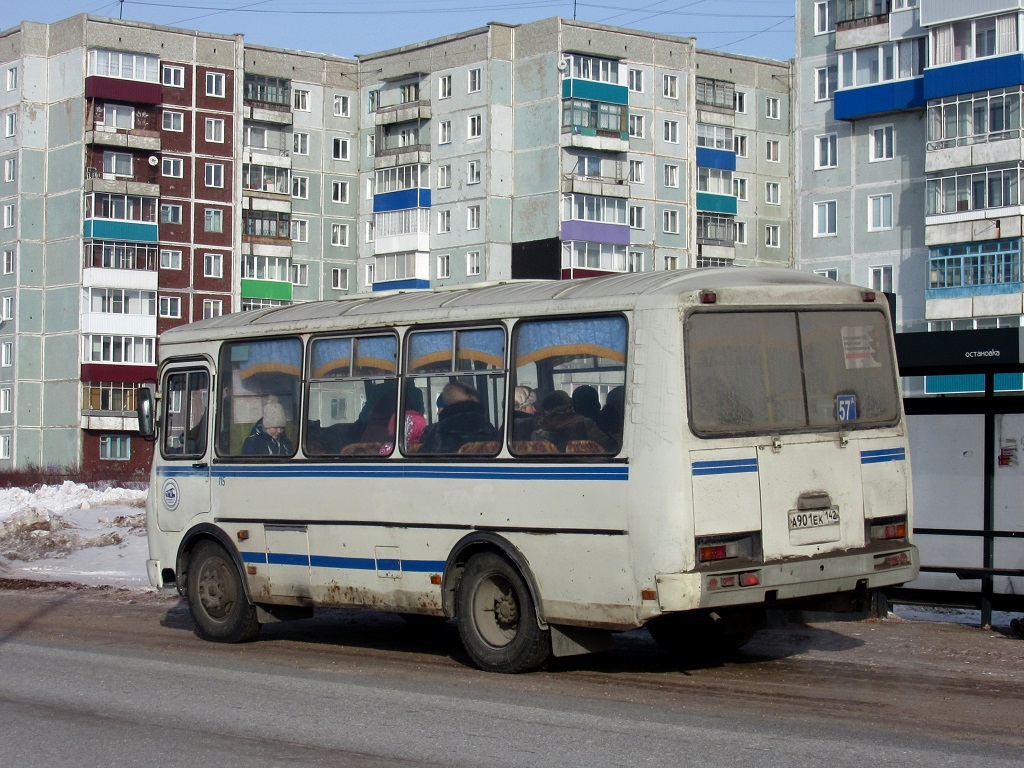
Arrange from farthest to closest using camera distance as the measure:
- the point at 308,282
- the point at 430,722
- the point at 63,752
→ the point at 308,282, the point at 430,722, the point at 63,752

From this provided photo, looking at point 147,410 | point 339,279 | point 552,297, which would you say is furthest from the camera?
point 339,279

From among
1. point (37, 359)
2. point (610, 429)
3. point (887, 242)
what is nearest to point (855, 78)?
point (887, 242)

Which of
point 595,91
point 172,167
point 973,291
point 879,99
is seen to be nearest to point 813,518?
point 973,291

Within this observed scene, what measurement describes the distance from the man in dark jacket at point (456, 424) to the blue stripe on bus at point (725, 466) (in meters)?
1.97

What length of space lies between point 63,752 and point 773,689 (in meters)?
4.73

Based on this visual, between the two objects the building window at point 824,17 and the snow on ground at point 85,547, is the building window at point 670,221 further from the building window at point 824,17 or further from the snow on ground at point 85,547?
the snow on ground at point 85,547

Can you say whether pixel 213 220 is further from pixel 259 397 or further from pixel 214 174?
pixel 259 397

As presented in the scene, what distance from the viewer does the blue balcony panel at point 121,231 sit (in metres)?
75.8

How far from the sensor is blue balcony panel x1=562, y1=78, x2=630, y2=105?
76.7 meters

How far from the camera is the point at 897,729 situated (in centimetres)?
884

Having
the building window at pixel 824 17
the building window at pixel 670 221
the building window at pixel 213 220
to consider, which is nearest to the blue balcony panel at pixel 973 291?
the building window at pixel 824 17

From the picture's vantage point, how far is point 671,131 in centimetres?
8244

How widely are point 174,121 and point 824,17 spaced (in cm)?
3380

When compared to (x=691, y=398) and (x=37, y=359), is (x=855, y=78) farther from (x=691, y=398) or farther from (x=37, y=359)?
(x=691, y=398)
